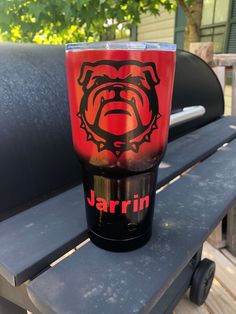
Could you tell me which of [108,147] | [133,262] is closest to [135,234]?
[133,262]

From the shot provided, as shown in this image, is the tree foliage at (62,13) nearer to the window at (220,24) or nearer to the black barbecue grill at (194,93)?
the black barbecue grill at (194,93)

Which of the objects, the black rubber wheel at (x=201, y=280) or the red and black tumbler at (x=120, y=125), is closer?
the red and black tumbler at (x=120, y=125)

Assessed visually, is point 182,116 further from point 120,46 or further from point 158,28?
point 158,28

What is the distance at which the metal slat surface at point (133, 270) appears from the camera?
0.43 meters

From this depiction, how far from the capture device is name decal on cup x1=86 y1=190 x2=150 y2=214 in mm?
491

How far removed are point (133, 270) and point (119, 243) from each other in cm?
5

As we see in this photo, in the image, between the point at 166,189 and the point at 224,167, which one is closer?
the point at 166,189

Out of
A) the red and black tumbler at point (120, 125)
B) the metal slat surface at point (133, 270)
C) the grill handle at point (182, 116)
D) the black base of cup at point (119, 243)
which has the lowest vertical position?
the metal slat surface at point (133, 270)

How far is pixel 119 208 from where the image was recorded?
1.62 ft

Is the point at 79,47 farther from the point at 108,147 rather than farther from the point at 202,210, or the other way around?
the point at 202,210

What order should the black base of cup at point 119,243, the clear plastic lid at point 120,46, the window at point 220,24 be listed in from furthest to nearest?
the window at point 220,24 → the black base of cup at point 119,243 → the clear plastic lid at point 120,46

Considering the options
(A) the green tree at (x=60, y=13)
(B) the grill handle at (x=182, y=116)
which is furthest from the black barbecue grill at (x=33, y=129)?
(A) the green tree at (x=60, y=13)

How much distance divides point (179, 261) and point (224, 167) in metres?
0.52

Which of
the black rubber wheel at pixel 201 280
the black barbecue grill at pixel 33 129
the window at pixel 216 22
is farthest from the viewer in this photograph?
the window at pixel 216 22
